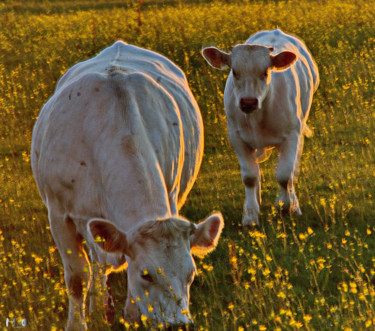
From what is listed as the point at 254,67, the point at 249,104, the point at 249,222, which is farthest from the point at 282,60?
the point at 249,222

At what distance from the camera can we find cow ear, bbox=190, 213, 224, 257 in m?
3.90

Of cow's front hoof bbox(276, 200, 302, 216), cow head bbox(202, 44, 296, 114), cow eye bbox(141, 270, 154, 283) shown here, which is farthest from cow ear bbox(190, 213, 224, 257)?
cow's front hoof bbox(276, 200, 302, 216)

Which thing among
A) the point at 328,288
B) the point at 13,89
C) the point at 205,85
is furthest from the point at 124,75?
the point at 13,89

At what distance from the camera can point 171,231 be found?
362 cm

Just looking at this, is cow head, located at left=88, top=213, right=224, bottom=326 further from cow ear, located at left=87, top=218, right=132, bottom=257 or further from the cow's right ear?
the cow's right ear

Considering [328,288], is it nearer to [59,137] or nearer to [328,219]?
[328,219]

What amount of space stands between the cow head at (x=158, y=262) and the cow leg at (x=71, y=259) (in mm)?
1034

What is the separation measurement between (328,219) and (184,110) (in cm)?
216

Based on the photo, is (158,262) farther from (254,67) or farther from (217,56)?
(217,56)

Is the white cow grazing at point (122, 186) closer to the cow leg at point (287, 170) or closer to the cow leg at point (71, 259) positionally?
the cow leg at point (71, 259)

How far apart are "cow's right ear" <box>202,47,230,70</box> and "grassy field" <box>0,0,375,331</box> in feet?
4.84

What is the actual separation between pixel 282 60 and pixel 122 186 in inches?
144

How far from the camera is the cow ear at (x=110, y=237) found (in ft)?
12.3

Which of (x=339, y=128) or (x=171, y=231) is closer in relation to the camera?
(x=171, y=231)
